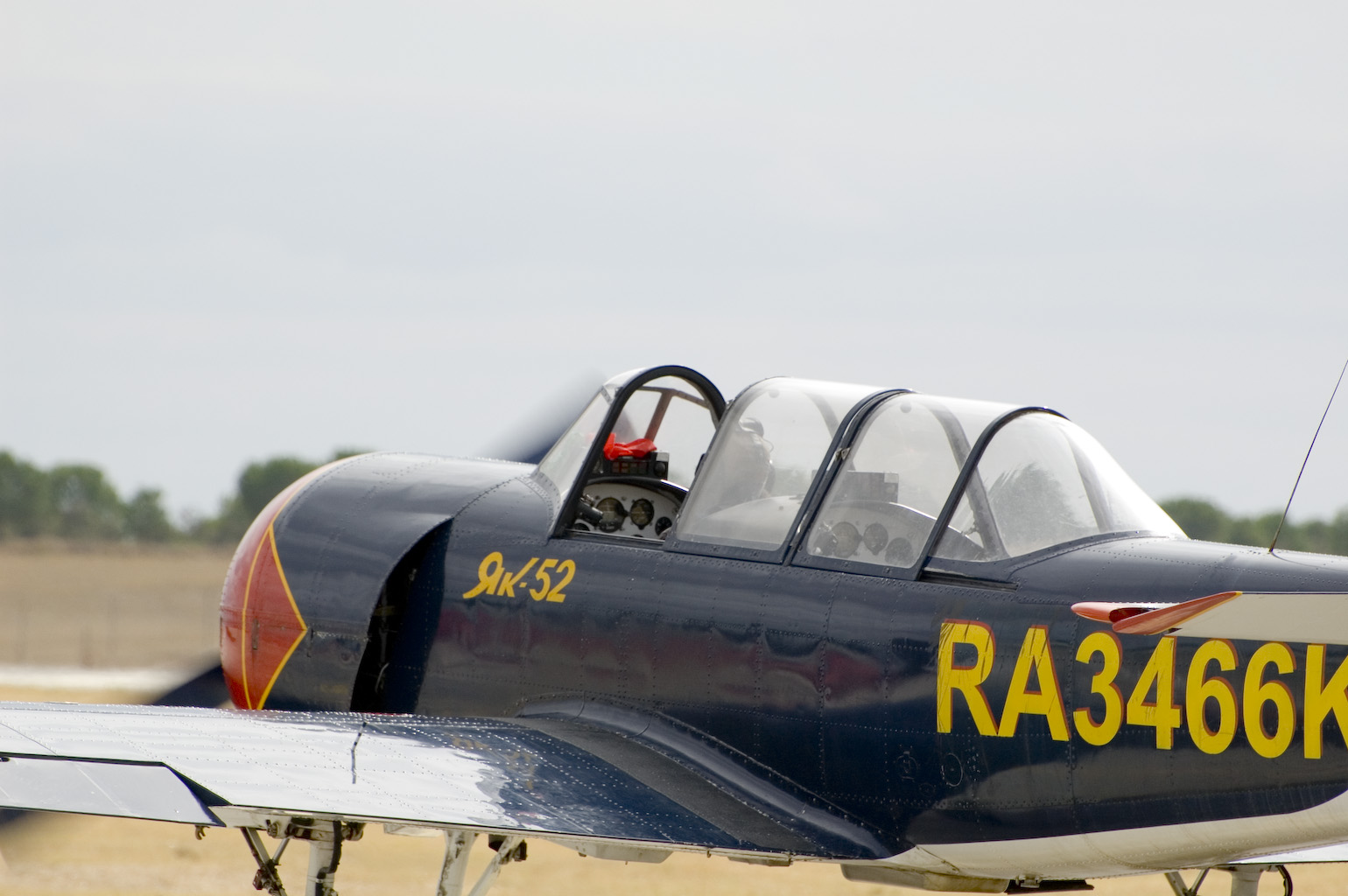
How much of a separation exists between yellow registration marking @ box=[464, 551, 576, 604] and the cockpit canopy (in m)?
0.26

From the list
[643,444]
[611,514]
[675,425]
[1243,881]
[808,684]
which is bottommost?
[1243,881]

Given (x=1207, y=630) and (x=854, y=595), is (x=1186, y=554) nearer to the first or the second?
(x=1207, y=630)

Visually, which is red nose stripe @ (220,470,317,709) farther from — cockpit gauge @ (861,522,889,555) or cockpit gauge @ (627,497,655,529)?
cockpit gauge @ (861,522,889,555)

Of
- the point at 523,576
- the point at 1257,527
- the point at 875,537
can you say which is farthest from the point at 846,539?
the point at 1257,527

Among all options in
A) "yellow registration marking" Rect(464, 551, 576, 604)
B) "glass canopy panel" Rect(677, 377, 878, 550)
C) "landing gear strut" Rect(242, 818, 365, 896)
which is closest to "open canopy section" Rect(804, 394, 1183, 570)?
"glass canopy panel" Rect(677, 377, 878, 550)

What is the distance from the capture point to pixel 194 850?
18.0 meters

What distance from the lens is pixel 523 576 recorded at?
29.9 feet

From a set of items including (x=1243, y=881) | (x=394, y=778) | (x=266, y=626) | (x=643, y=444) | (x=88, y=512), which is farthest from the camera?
(x=88, y=512)

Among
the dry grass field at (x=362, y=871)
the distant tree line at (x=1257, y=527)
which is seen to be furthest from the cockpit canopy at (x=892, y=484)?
the distant tree line at (x=1257, y=527)

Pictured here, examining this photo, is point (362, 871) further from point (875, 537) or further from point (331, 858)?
point (875, 537)

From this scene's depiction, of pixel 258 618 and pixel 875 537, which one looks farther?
pixel 258 618

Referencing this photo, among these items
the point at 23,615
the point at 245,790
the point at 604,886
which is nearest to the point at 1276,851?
the point at 245,790

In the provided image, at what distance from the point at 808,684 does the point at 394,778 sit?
190cm

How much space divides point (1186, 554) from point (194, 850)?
531 inches
